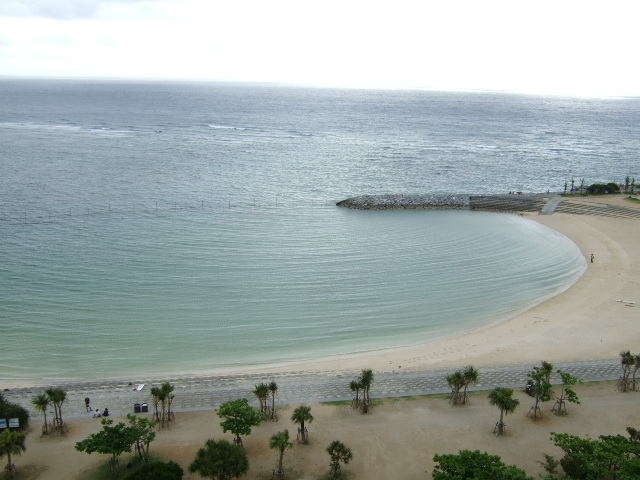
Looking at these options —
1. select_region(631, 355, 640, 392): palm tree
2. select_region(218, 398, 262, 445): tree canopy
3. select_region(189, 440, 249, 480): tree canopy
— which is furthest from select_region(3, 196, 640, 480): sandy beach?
select_region(189, 440, 249, 480): tree canopy

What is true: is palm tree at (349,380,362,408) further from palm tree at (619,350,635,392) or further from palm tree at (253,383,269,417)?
palm tree at (619,350,635,392)

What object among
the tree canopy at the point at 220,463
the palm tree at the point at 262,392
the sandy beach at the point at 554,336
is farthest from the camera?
the sandy beach at the point at 554,336

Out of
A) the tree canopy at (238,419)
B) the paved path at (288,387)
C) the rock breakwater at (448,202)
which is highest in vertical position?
the rock breakwater at (448,202)

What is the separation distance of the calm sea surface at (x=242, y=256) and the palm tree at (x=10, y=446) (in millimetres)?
9579

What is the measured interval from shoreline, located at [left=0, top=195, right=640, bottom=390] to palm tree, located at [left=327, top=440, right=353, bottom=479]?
932 centimetres

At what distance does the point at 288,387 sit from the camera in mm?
29391

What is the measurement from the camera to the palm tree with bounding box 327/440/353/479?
21906 mm

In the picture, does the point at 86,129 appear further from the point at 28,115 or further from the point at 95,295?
the point at 95,295

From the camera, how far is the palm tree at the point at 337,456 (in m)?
→ 21.9

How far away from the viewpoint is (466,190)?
83.2 meters

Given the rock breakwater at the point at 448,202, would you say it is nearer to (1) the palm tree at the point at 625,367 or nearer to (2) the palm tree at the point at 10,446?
(1) the palm tree at the point at 625,367

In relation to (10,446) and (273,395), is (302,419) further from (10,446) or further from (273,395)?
(10,446)

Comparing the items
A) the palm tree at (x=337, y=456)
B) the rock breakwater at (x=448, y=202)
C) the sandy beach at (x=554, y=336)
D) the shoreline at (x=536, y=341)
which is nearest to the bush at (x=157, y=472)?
the palm tree at (x=337, y=456)

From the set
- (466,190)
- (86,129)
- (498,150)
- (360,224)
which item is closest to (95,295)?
(360,224)
